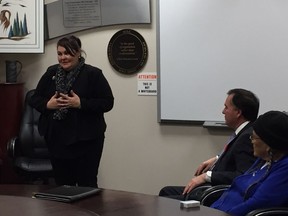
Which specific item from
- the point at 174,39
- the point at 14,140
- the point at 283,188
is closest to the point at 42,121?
the point at 14,140

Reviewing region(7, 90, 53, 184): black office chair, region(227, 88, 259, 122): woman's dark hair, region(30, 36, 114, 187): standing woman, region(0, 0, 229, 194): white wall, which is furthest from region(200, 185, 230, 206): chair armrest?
region(7, 90, 53, 184): black office chair

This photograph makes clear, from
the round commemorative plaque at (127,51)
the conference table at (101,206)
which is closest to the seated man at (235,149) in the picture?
the conference table at (101,206)

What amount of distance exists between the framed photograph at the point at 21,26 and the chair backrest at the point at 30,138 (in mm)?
420

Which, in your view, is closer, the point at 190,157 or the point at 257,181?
the point at 257,181

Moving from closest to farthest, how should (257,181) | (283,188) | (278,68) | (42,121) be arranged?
(283,188) → (257,181) → (42,121) → (278,68)

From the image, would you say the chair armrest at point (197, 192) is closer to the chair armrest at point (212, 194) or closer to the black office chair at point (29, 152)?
the chair armrest at point (212, 194)

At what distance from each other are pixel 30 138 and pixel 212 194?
215 centimetres

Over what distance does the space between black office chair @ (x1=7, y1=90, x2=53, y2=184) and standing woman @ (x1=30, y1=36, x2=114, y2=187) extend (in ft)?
2.86

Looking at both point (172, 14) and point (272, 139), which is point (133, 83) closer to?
point (172, 14)

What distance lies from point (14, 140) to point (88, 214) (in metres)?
2.56

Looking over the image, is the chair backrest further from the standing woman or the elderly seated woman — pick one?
the elderly seated woman

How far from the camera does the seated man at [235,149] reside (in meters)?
2.90

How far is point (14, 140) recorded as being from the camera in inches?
169

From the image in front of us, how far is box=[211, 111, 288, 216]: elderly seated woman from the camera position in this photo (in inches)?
89.7
